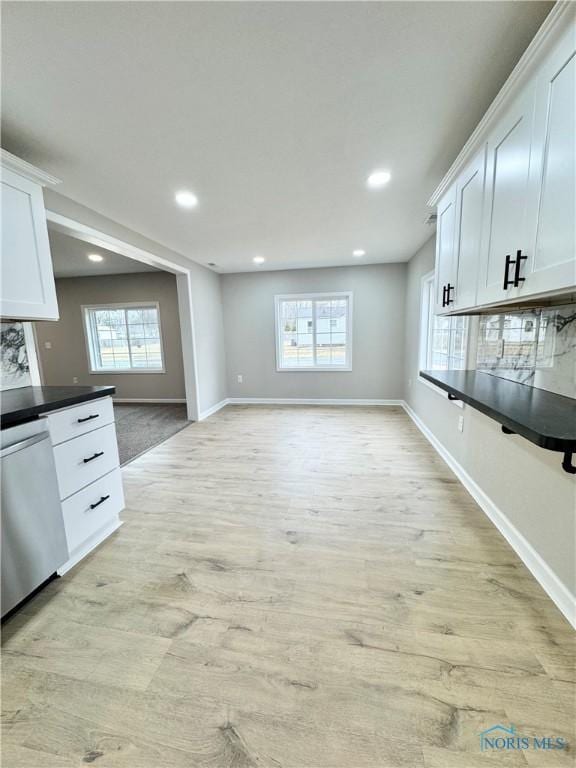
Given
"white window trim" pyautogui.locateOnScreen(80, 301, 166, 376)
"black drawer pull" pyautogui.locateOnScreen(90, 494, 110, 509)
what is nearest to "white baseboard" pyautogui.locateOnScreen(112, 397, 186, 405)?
"white window trim" pyautogui.locateOnScreen(80, 301, 166, 376)

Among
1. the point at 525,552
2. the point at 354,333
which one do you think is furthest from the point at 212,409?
the point at 525,552

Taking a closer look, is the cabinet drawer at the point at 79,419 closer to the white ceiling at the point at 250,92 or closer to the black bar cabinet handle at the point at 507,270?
the white ceiling at the point at 250,92

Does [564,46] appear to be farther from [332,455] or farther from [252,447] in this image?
[252,447]

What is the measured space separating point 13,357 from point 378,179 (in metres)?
2.98

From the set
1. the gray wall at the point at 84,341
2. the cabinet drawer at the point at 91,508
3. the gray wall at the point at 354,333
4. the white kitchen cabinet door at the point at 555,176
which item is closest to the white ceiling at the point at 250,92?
the white kitchen cabinet door at the point at 555,176

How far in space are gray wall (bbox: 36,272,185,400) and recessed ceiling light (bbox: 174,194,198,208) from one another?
10.9ft

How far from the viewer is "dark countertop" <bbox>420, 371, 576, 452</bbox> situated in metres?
1.04

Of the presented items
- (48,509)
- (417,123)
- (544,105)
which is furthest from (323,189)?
(48,509)

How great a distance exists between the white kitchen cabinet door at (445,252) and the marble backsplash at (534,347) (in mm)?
415

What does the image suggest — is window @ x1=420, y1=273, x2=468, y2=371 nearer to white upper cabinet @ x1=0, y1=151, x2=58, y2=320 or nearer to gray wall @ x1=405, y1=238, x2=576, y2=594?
gray wall @ x1=405, y1=238, x2=576, y2=594

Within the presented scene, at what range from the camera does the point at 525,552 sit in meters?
1.73

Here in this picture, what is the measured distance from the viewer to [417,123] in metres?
1.70

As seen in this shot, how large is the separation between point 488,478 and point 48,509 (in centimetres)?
285

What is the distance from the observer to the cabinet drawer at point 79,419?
65.4 inches
